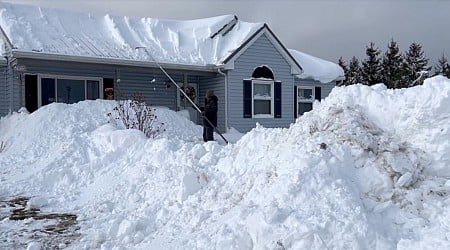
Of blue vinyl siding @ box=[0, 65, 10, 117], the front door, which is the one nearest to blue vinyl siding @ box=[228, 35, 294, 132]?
the front door

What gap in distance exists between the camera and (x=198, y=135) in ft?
47.5

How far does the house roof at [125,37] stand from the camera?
14.7 m

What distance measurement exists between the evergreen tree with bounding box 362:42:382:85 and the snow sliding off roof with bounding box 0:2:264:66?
2538 centimetres

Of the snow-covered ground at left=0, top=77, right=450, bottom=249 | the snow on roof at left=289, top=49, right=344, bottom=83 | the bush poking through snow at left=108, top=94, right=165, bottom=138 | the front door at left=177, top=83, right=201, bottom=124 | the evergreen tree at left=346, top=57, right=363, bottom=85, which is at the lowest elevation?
the snow-covered ground at left=0, top=77, right=450, bottom=249

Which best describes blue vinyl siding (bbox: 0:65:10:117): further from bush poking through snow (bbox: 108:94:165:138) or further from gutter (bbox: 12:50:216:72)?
bush poking through snow (bbox: 108:94:165:138)

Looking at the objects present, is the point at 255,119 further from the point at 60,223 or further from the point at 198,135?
the point at 60,223

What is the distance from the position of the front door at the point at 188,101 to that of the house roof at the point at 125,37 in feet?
4.13

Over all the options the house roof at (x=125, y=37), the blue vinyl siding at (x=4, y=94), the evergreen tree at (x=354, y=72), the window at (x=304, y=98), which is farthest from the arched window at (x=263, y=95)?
the evergreen tree at (x=354, y=72)

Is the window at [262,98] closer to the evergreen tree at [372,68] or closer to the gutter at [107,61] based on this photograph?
the gutter at [107,61]

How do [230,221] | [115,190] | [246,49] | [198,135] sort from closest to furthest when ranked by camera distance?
[230,221]
[115,190]
[198,135]
[246,49]

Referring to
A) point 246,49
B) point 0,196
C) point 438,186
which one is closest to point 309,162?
point 438,186

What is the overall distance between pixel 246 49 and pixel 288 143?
11943mm

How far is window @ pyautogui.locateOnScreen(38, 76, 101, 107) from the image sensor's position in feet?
50.8

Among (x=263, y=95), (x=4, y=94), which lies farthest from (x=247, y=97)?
(x=4, y=94)
